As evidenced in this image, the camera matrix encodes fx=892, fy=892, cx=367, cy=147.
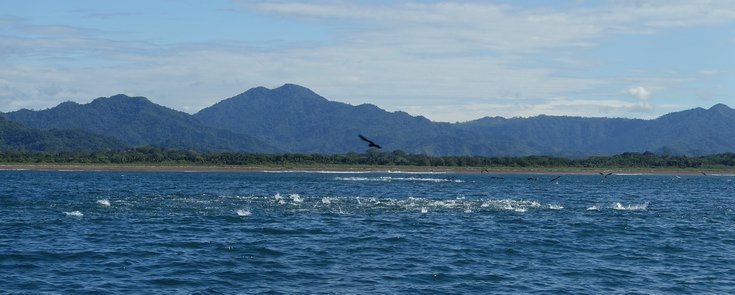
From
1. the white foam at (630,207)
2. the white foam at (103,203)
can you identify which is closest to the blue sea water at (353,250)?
the white foam at (103,203)

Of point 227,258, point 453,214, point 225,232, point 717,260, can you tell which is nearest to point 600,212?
point 453,214

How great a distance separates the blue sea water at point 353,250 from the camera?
3712cm

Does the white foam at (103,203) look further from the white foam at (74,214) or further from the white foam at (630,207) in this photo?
the white foam at (630,207)

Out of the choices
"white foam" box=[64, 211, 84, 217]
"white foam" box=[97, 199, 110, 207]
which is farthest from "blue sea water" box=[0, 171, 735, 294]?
"white foam" box=[64, 211, 84, 217]

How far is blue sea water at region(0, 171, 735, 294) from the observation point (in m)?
37.1

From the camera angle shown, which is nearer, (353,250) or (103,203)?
(353,250)

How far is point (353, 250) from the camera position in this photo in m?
46.1

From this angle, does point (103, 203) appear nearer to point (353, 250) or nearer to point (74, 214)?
point (74, 214)

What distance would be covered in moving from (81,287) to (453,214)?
1461 inches

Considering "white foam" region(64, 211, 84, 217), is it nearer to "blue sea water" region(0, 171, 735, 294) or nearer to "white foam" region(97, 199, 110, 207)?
"blue sea water" region(0, 171, 735, 294)

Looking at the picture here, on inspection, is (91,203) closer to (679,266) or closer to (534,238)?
(534,238)

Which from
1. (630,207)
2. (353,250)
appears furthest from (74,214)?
(630,207)

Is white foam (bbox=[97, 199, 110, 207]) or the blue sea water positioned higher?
white foam (bbox=[97, 199, 110, 207])

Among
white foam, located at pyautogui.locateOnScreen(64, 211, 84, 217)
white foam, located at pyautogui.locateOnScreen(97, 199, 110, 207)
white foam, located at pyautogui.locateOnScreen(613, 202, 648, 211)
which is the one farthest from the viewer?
white foam, located at pyautogui.locateOnScreen(613, 202, 648, 211)
